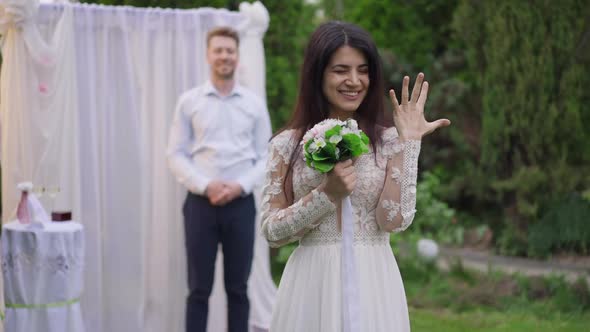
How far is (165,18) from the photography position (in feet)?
18.3

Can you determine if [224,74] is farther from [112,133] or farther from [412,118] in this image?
[412,118]

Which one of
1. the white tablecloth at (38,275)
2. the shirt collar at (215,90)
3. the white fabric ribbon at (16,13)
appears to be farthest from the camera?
the shirt collar at (215,90)

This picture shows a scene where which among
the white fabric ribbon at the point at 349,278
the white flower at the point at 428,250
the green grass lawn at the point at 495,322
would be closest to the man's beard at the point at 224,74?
the green grass lawn at the point at 495,322

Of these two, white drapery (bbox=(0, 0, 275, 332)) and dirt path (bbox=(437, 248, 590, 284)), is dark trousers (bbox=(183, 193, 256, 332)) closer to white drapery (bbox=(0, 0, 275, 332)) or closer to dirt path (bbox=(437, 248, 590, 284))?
white drapery (bbox=(0, 0, 275, 332))

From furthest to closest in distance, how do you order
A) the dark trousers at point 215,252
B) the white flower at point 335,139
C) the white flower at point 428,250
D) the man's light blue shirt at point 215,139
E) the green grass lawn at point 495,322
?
1. the white flower at point 428,250
2. the green grass lawn at point 495,322
3. the man's light blue shirt at point 215,139
4. the dark trousers at point 215,252
5. the white flower at point 335,139

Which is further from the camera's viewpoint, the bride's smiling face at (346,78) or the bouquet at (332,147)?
the bride's smiling face at (346,78)

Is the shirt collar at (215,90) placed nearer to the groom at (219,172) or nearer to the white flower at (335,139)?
the groom at (219,172)

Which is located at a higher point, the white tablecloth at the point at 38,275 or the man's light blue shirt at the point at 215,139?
the man's light blue shirt at the point at 215,139

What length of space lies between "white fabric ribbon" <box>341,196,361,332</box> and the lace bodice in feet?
0.18

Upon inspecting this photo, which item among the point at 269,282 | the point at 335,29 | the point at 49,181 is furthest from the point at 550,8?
the point at 335,29

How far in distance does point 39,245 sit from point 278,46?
429 centimetres

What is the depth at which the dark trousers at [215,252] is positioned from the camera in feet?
15.9

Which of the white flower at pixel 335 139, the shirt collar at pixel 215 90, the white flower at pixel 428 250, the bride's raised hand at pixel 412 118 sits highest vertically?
the shirt collar at pixel 215 90

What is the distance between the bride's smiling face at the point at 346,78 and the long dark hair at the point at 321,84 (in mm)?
17
